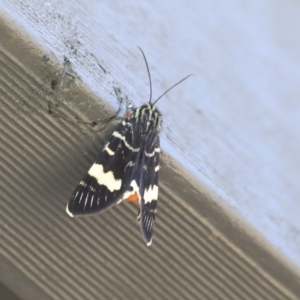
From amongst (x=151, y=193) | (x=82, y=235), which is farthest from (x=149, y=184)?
(x=82, y=235)

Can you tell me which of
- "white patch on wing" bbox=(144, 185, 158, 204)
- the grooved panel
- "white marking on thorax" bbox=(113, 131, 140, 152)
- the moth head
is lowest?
the grooved panel

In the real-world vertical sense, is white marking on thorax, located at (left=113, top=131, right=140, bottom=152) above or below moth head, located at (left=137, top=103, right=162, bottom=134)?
below

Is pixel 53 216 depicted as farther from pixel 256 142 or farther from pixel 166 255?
pixel 256 142

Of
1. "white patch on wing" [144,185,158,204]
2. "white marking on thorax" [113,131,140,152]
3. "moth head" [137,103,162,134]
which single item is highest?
"moth head" [137,103,162,134]

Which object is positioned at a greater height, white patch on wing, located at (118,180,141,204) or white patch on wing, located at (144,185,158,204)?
white patch on wing, located at (144,185,158,204)

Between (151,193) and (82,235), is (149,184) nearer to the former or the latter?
(151,193)
